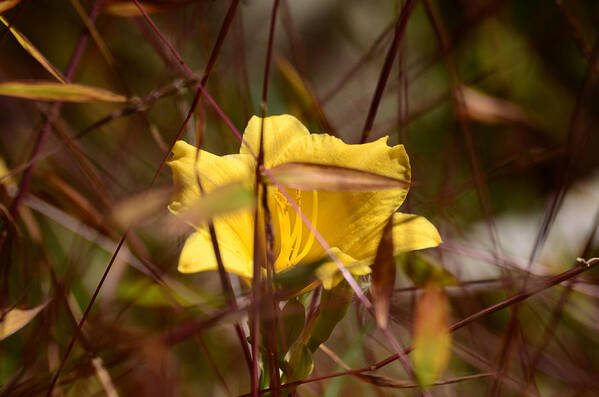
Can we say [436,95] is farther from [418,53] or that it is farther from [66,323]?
[66,323]

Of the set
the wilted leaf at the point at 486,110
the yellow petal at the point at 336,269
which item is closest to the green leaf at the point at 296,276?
the yellow petal at the point at 336,269

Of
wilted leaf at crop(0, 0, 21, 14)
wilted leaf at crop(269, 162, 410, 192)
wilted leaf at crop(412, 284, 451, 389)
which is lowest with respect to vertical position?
wilted leaf at crop(412, 284, 451, 389)

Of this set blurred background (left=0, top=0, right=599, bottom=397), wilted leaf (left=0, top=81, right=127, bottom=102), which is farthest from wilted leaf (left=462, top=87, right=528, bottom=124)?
wilted leaf (left=0, top=81, right=127, bottom=102)

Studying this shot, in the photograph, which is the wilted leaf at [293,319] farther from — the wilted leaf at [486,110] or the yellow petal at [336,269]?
the wilted leaf at [486,110]

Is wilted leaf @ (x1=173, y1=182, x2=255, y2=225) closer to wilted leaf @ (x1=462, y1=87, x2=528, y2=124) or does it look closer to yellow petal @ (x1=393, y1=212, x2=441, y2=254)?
yellow petal @ (x1=393, y1=212, x2=441, y2=254)

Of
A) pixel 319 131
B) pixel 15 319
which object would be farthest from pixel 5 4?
pixel 319 131

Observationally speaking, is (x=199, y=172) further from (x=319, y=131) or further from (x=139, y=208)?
(x=319, y=131)
